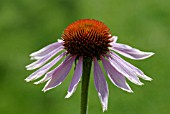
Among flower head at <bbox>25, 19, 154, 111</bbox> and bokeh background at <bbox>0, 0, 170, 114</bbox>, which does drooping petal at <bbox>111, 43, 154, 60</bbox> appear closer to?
flower head at <bbox>25, 19, 154, 111</bbox>

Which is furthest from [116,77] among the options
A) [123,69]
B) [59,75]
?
[59,75]

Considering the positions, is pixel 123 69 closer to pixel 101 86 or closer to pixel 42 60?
pixel 101 86

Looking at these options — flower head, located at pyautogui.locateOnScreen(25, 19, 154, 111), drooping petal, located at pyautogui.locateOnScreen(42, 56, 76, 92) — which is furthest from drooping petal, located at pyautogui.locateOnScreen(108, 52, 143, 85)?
drooping petal, located at pyautogui.locateOnScreen(42, 56, 76, 92)

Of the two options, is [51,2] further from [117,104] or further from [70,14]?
[117,104]

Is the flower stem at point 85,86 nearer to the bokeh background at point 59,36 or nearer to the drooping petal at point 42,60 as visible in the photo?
the drooping petal at point 42,60

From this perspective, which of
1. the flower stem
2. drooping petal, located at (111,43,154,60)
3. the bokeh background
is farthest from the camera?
the bokeh background

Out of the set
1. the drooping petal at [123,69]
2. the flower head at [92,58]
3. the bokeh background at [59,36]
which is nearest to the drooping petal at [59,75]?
the flower head at [92,58]

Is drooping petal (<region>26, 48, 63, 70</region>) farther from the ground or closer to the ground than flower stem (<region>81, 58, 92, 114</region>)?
farther from the ground
